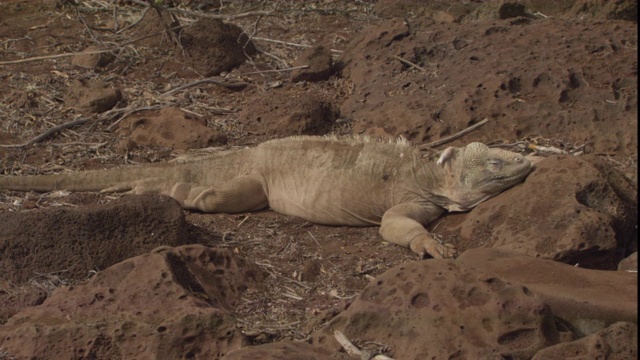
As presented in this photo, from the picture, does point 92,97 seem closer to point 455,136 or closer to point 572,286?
point 455,136

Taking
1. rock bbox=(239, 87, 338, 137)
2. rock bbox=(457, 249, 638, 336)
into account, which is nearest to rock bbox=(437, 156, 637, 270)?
rock bbox=(457, 249, 638, 336)

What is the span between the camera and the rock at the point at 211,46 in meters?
8.92

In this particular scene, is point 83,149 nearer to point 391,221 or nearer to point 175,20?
point 175,20

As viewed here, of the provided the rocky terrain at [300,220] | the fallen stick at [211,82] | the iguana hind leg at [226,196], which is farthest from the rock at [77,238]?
the fallen stick at [211,82]

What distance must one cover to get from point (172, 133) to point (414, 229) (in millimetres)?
2625

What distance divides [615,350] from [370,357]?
1.00 metres

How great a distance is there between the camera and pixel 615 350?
368 cm

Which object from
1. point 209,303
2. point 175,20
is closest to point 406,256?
point 209,303

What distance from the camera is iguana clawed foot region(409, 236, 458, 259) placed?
215 inches

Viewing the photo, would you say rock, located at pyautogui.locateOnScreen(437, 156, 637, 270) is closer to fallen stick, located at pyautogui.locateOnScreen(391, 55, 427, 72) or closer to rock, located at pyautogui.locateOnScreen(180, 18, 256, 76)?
fallen stick, located at pyautogui.locateOnScreen(391, 55, 427, 72)

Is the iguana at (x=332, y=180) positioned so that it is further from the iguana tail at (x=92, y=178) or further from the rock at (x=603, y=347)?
the rock at (x=603, y=347)

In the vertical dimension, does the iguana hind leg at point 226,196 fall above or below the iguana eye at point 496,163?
below

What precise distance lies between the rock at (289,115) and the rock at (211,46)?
104 centimetres

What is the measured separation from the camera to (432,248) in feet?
18.1
